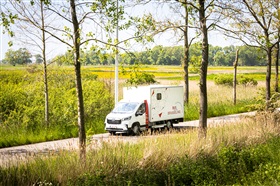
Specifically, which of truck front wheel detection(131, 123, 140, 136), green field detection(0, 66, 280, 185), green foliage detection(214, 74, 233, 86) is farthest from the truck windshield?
green foliage detection(214, 74, 233, 86)

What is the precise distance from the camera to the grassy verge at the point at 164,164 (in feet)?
31.1

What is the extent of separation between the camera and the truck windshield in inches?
892

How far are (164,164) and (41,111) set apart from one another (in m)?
12.4

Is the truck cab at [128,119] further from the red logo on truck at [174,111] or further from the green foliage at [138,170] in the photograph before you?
the green foliage at [138,170]

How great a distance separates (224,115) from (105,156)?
68.4 feet

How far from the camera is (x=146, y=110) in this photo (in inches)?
901

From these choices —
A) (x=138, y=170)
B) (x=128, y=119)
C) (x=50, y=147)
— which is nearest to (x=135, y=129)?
(x=128, y=119)

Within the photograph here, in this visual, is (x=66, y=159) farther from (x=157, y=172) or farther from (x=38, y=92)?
(x=38, y=92)

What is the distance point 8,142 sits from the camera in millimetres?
18188

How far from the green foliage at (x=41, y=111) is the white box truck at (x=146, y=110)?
121 centimetres

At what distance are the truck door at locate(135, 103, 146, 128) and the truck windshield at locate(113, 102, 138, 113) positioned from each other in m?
0.30

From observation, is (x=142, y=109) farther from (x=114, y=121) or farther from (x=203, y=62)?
(x=203, y=62)

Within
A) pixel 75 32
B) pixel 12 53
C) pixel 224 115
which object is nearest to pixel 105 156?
pixel 75 32

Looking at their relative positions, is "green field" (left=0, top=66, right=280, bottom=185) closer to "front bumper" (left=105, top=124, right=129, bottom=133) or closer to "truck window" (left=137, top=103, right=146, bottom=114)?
"front bumper" (left=105, top=124, right=129, bottom=133)
